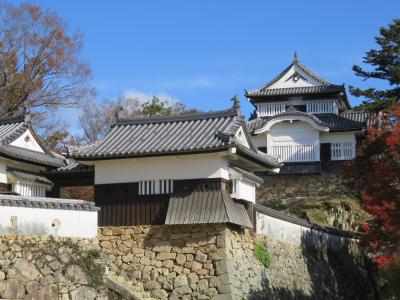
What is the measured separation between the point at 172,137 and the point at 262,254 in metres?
5.29

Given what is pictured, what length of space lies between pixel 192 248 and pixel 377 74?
24.8 m

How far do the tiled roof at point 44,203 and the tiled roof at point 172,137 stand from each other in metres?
2.41

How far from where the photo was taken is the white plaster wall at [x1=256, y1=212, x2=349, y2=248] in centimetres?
2497

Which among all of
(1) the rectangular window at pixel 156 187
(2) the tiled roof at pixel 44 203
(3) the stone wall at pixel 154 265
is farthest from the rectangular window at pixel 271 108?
(2) the tiled roof at pixel 44 203

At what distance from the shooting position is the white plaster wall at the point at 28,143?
26.4 meters

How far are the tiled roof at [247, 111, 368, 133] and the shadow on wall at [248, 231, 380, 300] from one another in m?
8.72

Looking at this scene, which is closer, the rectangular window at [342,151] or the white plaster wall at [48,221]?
the white plaster wall at [48,221]

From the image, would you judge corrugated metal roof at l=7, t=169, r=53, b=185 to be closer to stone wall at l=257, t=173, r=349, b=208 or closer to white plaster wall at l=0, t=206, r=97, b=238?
white plaster wall at l=0, t=206, r=97, b=238

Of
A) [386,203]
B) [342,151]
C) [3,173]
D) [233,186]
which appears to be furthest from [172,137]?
[342,151]

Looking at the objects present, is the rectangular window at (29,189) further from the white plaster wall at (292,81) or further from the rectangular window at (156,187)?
the white plaster wall at (292,81)

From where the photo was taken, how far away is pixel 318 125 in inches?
1592

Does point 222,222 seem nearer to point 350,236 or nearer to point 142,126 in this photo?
point 142,126

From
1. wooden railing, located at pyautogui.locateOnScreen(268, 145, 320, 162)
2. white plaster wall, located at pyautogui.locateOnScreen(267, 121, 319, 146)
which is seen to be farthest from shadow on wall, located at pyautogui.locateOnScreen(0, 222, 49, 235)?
white plaster wall, located at pyautogui.locateOnScreen(267, 121, 319, 146)

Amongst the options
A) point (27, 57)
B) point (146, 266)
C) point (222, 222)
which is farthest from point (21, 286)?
point (27, 57)
